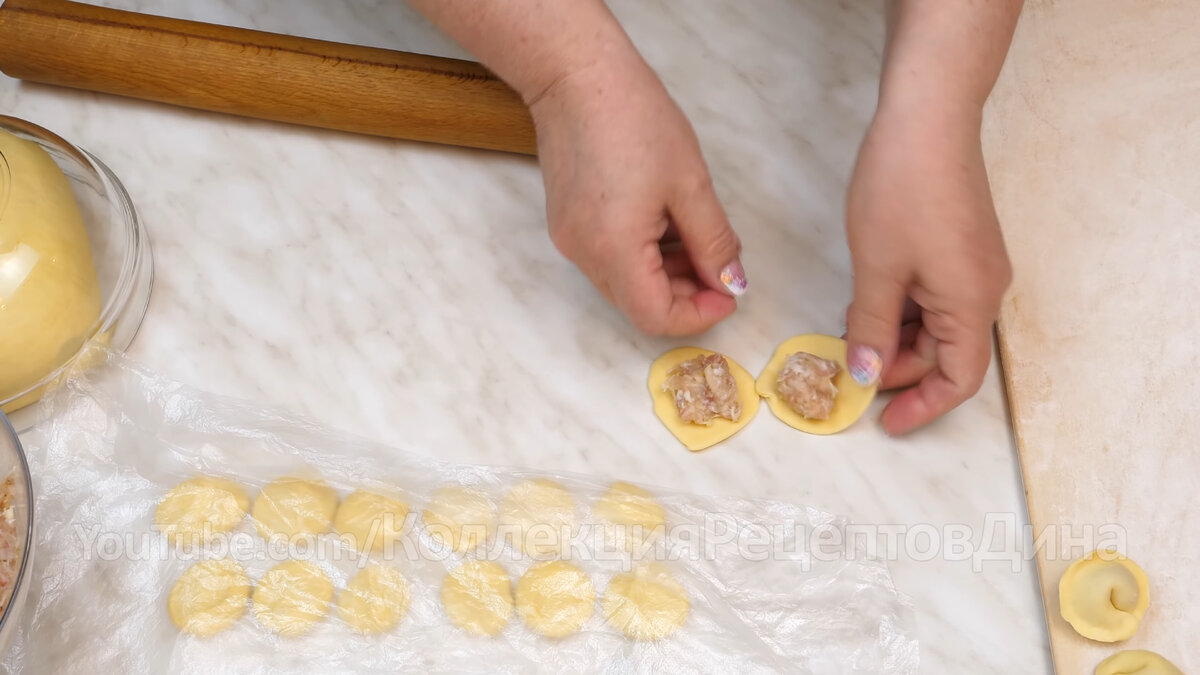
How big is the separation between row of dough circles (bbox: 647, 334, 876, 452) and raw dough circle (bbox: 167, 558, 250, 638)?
0.44 metres

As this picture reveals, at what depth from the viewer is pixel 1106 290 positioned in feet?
3.50

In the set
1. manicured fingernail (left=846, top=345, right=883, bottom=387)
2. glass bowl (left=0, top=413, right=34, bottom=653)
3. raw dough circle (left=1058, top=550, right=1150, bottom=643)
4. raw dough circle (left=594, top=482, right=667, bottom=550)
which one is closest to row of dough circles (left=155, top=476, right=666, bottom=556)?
raw dough circle (left=594, top=482, right=667, bottom=550)

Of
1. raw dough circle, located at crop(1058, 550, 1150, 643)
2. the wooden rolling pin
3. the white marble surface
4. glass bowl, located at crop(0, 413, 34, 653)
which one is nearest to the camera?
glass bowl, located at crop(0, 413, 34, 653)

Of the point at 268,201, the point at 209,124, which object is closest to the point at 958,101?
the point at 268,201

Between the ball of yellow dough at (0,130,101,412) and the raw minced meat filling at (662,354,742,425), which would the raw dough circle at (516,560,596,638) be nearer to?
the raw minced meat filling at (662,354,742,425)

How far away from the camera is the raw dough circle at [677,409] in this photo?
989 mm

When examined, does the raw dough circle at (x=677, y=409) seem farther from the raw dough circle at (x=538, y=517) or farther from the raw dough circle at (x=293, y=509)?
the raw dough circle at (x=293, y=509)

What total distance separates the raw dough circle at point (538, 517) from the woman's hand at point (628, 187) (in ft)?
0.63

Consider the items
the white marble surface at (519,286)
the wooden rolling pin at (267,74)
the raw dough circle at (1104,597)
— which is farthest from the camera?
the wooden rolling pin at (267,74)

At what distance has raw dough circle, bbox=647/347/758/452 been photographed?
0.99 metres

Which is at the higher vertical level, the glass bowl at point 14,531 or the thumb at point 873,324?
the thumb at point 873,324

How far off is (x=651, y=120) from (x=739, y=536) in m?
0.41

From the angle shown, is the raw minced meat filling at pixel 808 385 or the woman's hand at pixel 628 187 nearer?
the woman's hand at pixel 628 187

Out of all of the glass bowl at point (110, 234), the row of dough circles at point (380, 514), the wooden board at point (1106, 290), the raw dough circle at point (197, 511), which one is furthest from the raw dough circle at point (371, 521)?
the wooden board at point (1106, 290)
